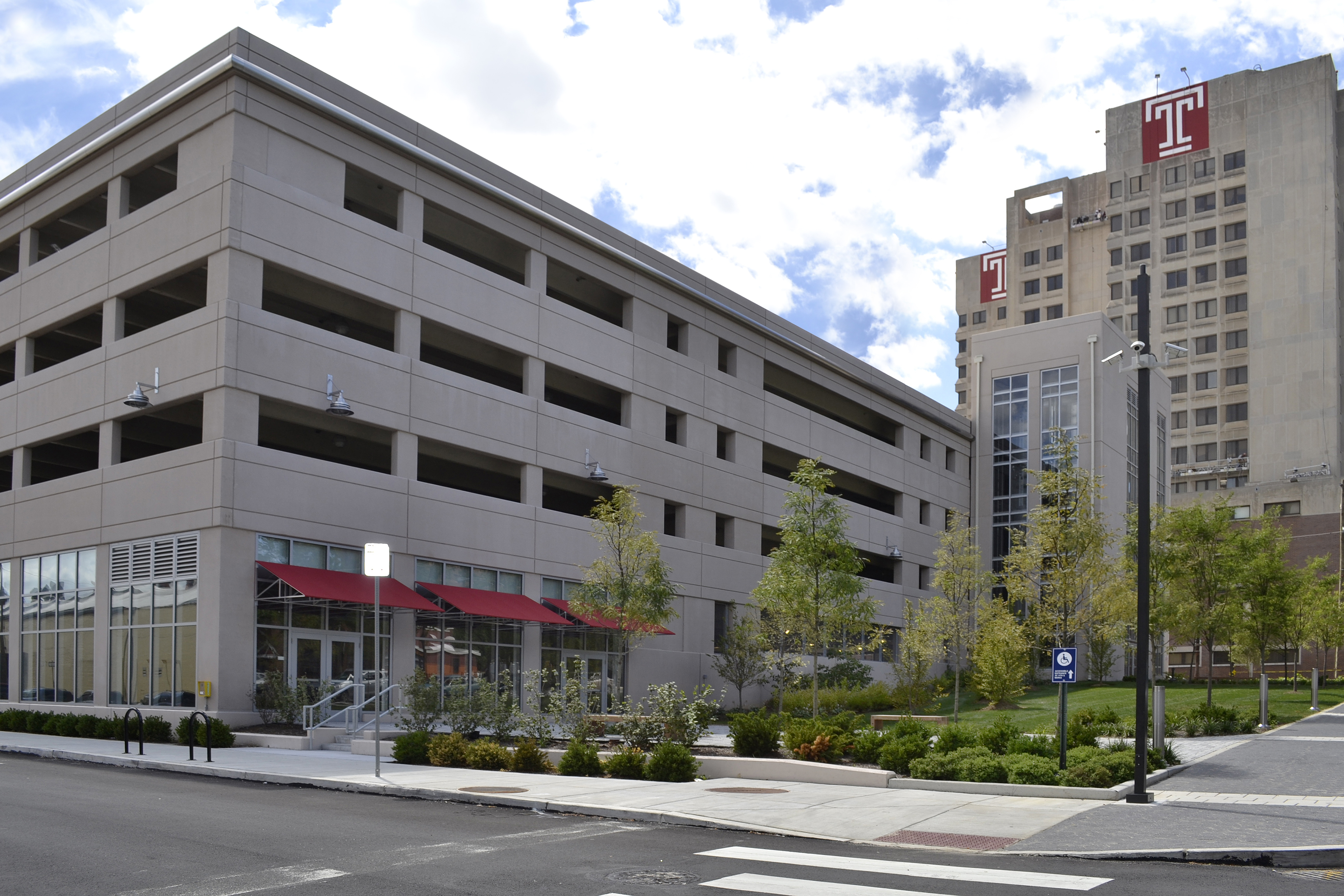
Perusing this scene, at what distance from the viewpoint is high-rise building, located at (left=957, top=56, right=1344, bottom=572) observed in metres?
Result: 87.2

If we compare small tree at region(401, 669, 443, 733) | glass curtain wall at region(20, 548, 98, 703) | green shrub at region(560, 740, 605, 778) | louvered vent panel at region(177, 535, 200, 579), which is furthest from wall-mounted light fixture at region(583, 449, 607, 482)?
green shrub at region(560, 740, 605, 778)

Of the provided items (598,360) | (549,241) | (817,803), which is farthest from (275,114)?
(817,803)

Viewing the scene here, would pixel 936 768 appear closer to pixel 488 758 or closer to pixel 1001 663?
pixel 488 758

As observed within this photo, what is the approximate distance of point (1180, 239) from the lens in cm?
9469

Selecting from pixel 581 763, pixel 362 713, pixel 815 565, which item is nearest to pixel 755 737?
pixel 581 763

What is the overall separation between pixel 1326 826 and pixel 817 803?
19.9ft

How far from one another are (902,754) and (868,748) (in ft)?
4.02

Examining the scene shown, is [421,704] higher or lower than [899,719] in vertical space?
higher

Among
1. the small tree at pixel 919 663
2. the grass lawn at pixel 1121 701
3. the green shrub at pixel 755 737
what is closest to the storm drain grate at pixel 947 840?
the green shrub at pixel 755 737

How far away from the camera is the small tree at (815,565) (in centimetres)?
2622

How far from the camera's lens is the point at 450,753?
20.7 m

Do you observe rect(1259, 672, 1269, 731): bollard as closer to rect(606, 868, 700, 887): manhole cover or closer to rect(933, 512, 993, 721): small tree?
rect(933, 512, 993, 721): small tree

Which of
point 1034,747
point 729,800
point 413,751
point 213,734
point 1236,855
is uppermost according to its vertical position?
point 1236,855

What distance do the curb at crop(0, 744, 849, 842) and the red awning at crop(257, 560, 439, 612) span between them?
6893 mm
